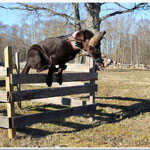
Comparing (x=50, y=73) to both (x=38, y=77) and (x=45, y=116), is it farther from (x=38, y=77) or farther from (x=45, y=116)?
(x=45, y=116)

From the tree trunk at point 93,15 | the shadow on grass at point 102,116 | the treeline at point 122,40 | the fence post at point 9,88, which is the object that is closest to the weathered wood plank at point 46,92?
the fence post at point 9,88

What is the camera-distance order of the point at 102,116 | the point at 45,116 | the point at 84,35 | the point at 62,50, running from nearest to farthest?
the point at 84,35
the point at 62,50
the point at 45,116
the point at 102,116

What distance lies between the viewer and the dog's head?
3324mm

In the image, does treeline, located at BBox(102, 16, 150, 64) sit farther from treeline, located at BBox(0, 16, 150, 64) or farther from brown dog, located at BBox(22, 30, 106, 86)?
brown dog, located at BBox(22, 30, 106, 86)

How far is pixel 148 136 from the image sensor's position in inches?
164

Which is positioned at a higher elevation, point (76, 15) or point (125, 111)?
point (76, 15)

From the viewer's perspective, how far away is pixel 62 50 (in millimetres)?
3779

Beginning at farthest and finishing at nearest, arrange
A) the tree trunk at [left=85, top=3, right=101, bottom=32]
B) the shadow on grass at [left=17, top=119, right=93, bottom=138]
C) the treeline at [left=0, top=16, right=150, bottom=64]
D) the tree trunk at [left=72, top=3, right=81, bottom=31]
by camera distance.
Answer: the treeline at [left=0, top=16, right=150, bottom=64] < the tree trunk at [left=72, top=3, right=81, bottom=31] < the tree trunk at [left=85, top=3, right=101, bottom=32] < the shadow on grass at [left=17, top=119, right=93, bottom=138]

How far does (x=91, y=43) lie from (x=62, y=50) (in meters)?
0.65

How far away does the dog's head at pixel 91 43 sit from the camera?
332cm

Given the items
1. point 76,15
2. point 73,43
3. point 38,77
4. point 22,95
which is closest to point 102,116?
point 38,77

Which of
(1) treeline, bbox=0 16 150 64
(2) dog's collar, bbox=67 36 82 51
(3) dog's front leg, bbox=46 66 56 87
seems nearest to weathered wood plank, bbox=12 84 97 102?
(3) dog's front leg, bbox=46 66 56 87

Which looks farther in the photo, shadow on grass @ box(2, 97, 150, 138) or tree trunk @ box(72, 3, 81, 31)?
tree trunk @ box(72, 3, 81, 31)

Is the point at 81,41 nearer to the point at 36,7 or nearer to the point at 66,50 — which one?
the point at 66,50
